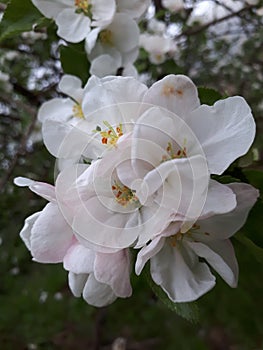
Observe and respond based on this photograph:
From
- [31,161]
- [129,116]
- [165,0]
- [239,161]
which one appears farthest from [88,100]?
[165,0]

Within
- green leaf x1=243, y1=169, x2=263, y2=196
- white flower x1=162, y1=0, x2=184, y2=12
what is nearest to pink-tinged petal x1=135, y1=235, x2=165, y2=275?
green leaf x1=243, y1=169, x2=263, y2=196

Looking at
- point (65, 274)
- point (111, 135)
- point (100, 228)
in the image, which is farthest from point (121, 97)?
point (65, 274)

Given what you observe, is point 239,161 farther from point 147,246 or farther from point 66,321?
point 66,321

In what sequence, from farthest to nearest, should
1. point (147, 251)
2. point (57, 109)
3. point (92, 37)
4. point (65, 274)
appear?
point (65, 274) → point (57, 109) → point (92, 37) → point (147, 251)

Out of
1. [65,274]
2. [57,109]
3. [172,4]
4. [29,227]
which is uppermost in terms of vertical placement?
[29,227]

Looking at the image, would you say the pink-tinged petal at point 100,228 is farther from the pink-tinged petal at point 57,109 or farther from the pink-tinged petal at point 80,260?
the pink-tinged petal at point 57,109

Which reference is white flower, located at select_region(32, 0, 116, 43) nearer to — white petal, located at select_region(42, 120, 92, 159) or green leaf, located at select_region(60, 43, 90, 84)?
green leaf, located at select_region(60, 43, 90, 84)

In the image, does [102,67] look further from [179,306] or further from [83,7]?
[179,306]
